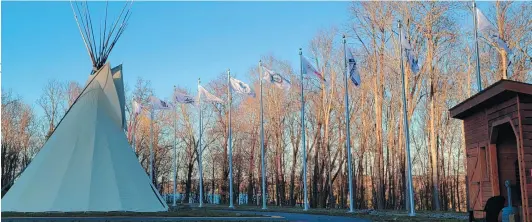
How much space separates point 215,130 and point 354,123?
14.9 m

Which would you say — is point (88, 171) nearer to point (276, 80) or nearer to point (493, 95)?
point (276, 80)

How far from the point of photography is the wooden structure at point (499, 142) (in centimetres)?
1122

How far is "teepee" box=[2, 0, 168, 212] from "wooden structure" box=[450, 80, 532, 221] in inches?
488

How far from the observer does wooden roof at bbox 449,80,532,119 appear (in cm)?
1102

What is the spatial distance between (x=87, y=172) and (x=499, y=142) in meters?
14.8

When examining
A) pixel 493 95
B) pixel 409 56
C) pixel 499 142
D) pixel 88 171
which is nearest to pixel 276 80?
pixel 409 56

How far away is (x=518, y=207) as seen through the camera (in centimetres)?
1345

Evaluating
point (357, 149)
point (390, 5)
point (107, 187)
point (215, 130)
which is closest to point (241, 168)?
point (215, 130)

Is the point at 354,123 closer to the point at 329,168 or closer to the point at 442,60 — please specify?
the point at 329,168

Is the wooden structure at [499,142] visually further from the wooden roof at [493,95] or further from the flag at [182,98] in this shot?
the flag at [182,98]

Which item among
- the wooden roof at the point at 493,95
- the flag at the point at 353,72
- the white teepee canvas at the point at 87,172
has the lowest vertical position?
the white teepee canvas at the point at 87,172

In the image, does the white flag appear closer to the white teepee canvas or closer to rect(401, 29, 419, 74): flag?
rect(401, 29, 419, 74): flag

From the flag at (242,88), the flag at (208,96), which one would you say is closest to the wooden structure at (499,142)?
the flag at (242,88)

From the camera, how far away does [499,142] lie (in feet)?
44.9
